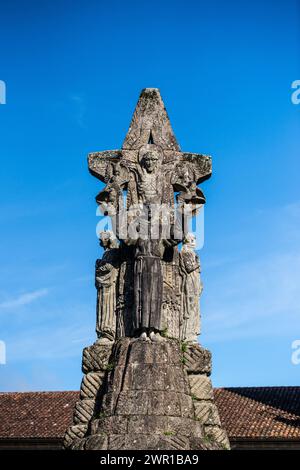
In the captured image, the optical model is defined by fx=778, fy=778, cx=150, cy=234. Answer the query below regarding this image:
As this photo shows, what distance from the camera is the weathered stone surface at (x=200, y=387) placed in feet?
44.7

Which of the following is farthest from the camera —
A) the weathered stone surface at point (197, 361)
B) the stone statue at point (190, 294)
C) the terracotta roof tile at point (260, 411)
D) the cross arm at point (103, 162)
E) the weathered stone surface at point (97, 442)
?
the terracotta roof tile at point (260, 411)

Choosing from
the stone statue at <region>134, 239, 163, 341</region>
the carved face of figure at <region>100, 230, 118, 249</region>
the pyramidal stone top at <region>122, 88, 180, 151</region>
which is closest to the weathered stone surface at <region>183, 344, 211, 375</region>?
the stone statue at <region>134, 239, 163, 341</region>

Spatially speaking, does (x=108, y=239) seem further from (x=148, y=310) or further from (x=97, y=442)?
(x=97, y=442)

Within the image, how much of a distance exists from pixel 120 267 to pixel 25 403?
29230 mm

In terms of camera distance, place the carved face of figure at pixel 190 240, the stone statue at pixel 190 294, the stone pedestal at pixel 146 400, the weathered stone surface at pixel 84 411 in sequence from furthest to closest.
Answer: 1. the carved face of figure at pixel 190 240
2. the stone statue at pixel 190 294
3. the weathered stone surface at pixel 84 411
4. the stone pedestal at pixel 146 400

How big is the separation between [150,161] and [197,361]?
12.7 feet

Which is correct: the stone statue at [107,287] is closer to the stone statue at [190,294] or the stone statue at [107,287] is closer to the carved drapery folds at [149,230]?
the carved drapery folds at [149,230]

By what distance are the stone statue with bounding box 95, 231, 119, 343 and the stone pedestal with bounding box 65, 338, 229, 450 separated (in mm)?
376

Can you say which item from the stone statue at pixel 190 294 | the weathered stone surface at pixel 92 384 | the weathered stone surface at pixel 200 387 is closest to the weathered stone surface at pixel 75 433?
the weathered stone surface at pixel 92 384

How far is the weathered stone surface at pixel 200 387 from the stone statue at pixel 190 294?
87cm

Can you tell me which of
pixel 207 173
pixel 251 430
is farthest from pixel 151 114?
pixel 251 430

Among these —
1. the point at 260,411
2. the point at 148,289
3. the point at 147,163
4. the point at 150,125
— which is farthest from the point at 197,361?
the point at 260,411

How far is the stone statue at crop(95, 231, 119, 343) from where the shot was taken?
1419cm
